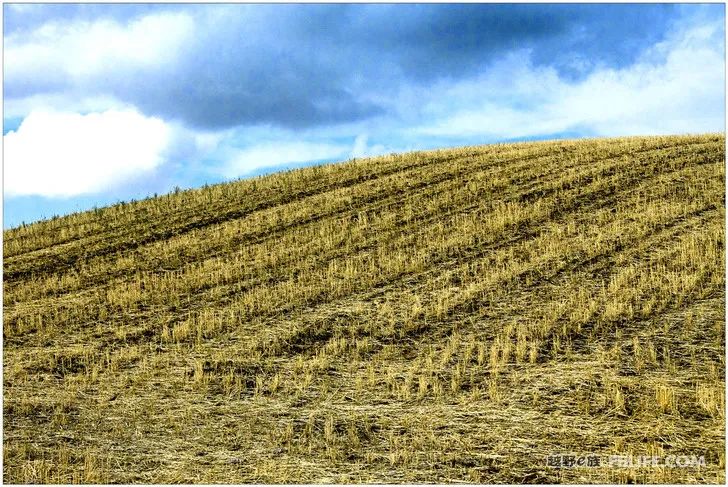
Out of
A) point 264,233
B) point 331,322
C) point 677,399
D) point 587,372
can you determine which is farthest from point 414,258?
point 677,399

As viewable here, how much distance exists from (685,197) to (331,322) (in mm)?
11964

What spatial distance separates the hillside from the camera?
7.90 meters

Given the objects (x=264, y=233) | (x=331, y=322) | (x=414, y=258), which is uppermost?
(x=264, y=233)

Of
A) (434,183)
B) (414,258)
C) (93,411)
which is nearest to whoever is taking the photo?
(93,411)

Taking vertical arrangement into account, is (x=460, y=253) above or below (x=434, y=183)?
below

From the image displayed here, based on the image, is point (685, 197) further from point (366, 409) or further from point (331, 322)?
point (366, 409)

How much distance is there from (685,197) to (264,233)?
11.8 meters

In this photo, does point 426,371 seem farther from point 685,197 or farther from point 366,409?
point 685,197

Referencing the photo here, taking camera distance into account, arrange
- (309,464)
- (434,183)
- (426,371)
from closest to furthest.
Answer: (309,464) < (426,371) < (434,183)

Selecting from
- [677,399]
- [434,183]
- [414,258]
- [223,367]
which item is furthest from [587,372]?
[434,183]

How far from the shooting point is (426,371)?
405 inches

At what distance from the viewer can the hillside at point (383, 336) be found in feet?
25.9

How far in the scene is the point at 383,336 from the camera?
39.2 ft

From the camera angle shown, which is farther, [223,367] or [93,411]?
[223,367]
